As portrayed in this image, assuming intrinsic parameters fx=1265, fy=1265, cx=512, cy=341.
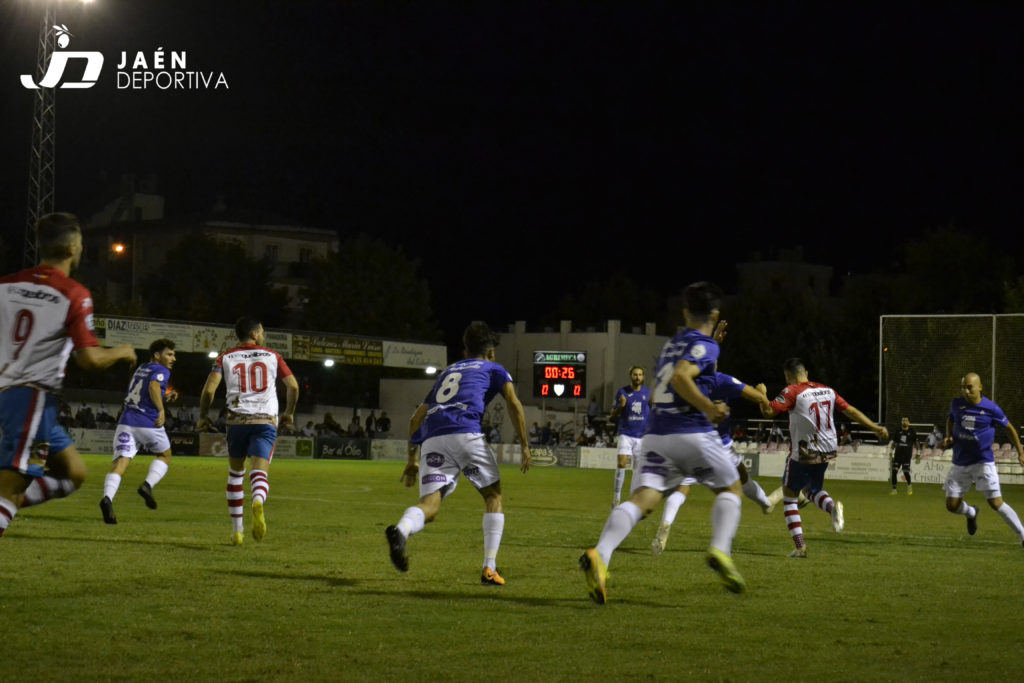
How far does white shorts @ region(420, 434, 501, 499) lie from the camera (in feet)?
35.3

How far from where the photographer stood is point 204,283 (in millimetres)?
82812

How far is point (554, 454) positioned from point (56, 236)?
4526cm

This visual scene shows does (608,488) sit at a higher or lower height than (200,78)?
lower

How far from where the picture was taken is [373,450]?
5547 centimetres

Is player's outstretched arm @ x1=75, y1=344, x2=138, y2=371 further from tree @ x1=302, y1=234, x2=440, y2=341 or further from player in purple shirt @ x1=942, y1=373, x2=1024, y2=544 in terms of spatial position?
tree @ x1=302, y1=234, x2=440, y2=341

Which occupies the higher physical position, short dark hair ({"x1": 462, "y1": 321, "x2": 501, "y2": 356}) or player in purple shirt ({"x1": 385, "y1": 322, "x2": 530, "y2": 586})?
short dark hair ({"x1": 462, "y1": 321, "x2": 501, "y2": 356})

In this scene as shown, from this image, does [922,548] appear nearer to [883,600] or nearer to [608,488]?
[883,600]

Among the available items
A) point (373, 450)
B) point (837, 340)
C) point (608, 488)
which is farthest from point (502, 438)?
point (608, 488)

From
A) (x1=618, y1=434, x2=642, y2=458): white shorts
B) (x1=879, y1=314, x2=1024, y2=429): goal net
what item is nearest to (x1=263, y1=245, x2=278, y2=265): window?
(x1=879, y1=314, x2=1024, y2=429): goal net

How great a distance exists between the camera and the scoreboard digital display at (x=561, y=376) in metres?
54.4

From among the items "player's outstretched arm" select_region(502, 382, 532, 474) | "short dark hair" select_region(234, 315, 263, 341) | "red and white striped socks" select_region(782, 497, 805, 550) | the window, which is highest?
the window

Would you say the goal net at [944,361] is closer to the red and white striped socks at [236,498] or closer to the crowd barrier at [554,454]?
the crowd barrier at [554,454]

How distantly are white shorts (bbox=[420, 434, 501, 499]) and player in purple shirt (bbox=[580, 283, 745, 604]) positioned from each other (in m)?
1.72

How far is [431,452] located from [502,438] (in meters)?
59.8
